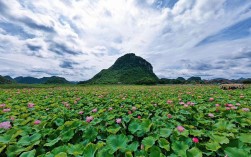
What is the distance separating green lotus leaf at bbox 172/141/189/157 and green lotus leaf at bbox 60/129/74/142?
1.49 m

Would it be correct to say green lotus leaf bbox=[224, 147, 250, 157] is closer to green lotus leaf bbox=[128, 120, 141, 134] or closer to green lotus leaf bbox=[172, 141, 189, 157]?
green lotus leaf bbox=[172, 141, 189, 157]

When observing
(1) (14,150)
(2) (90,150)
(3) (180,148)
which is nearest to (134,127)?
(3) (180,148)

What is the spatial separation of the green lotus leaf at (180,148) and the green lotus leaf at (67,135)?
4.88 feet

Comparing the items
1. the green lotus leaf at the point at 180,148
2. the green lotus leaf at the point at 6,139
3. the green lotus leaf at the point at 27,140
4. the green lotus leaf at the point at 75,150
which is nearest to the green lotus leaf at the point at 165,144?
the green lotus leaf at the point at 180,148

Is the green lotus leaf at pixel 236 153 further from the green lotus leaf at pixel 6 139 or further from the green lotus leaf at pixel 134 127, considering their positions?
the green lotus leaf at pixel 6 139

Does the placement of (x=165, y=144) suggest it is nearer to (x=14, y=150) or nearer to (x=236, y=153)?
(x=236, y=153)

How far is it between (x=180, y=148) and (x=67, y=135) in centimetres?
164

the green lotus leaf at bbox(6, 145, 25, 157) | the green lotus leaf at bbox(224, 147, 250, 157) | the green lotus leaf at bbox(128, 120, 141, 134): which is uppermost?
the green lotus leaf at bbox(128, 120, 141, 134)

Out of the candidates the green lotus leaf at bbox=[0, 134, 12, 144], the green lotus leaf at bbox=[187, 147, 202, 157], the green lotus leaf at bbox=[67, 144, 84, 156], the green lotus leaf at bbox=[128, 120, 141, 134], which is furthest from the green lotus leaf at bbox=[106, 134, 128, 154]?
the green lotus leaf at bbox=[0, 134, 12, 144]

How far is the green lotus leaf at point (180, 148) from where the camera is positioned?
1836 mm

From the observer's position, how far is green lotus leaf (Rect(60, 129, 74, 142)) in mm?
2311

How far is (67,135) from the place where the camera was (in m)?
2.40

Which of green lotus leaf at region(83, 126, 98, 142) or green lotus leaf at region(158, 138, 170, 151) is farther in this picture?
green lotus leaf at region(83, 126, 98, 142)

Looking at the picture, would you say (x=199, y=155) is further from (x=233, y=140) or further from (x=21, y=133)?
(x=21, y=133)
